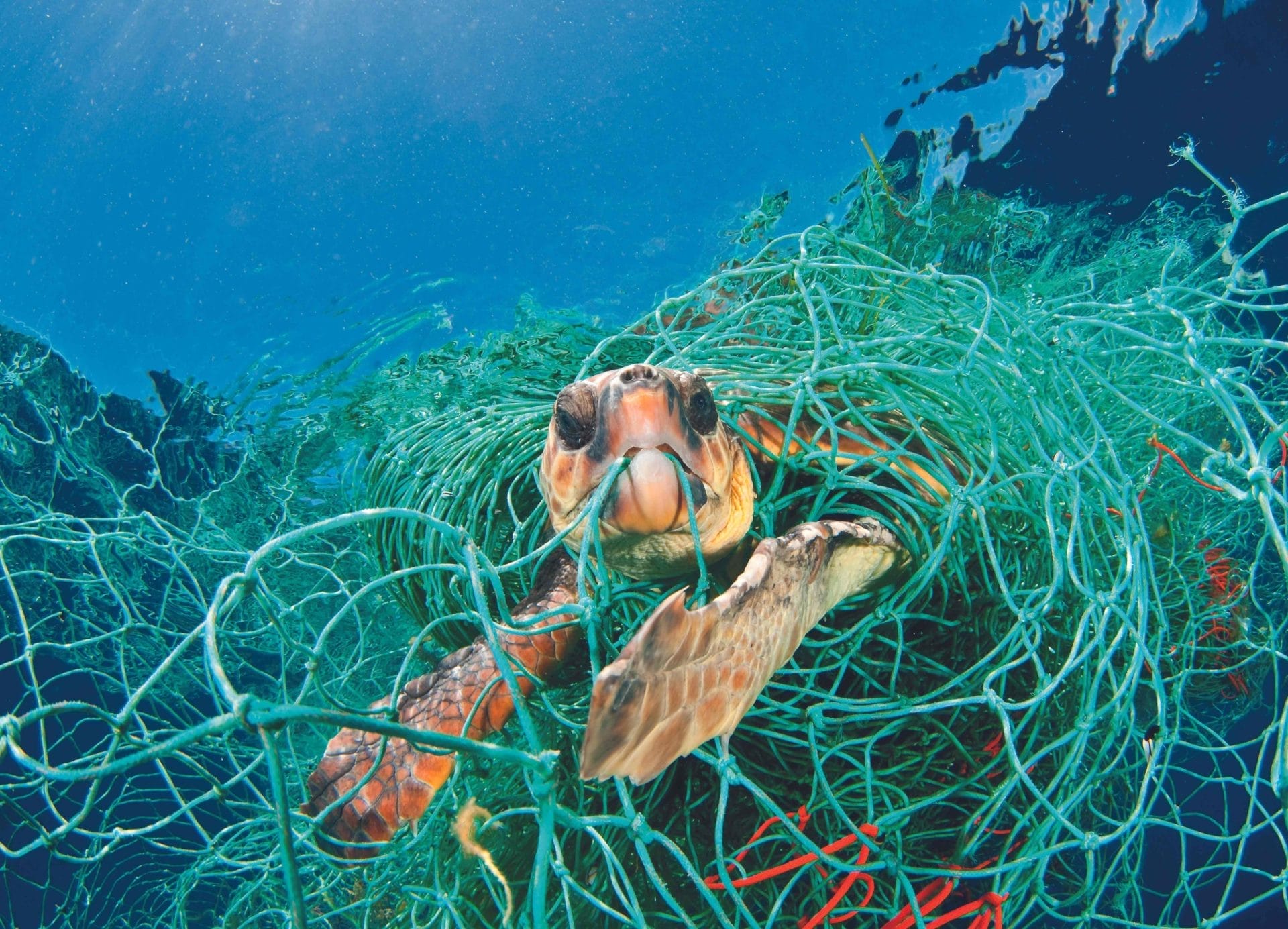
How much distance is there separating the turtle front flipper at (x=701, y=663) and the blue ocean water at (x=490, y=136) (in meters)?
3.81

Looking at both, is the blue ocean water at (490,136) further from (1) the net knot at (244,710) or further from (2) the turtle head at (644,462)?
(1) the net knot at (244,710)

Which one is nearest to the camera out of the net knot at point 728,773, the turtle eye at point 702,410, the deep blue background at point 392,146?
the net knot at point 728,773

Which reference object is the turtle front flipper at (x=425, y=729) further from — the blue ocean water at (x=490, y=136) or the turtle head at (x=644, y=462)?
the blue ocean water at (x=490, y=136)

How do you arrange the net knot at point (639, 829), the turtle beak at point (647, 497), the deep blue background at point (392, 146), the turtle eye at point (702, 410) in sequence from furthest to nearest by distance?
the deep blue background at point (392, 146), the turtle eye at point (702, 410), the turtle beak at point (647, 497), the net knot at point (639, 829)

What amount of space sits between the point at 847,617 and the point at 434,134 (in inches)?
180

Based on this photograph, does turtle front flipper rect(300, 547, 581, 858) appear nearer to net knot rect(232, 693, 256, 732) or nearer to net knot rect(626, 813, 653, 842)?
net knot rect(626, 813, 653, 842)

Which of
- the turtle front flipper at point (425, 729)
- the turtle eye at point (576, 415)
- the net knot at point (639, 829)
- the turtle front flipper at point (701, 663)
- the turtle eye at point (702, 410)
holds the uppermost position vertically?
the turtle eye at point (576, 415)

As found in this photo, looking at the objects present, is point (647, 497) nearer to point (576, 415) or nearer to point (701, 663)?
point (576, 415)

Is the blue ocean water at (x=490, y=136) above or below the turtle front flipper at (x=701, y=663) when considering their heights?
above

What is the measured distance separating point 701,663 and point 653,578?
771 mm

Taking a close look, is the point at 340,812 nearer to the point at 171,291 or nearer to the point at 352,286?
the point at 352,286

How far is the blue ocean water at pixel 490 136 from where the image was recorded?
173 inches

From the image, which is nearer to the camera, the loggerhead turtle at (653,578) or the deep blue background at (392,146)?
the loggerhead turtle at (653,578)

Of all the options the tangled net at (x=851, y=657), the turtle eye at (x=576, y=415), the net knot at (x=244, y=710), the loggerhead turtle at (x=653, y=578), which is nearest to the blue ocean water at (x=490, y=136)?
the tangled net at (x=851, y=657)
